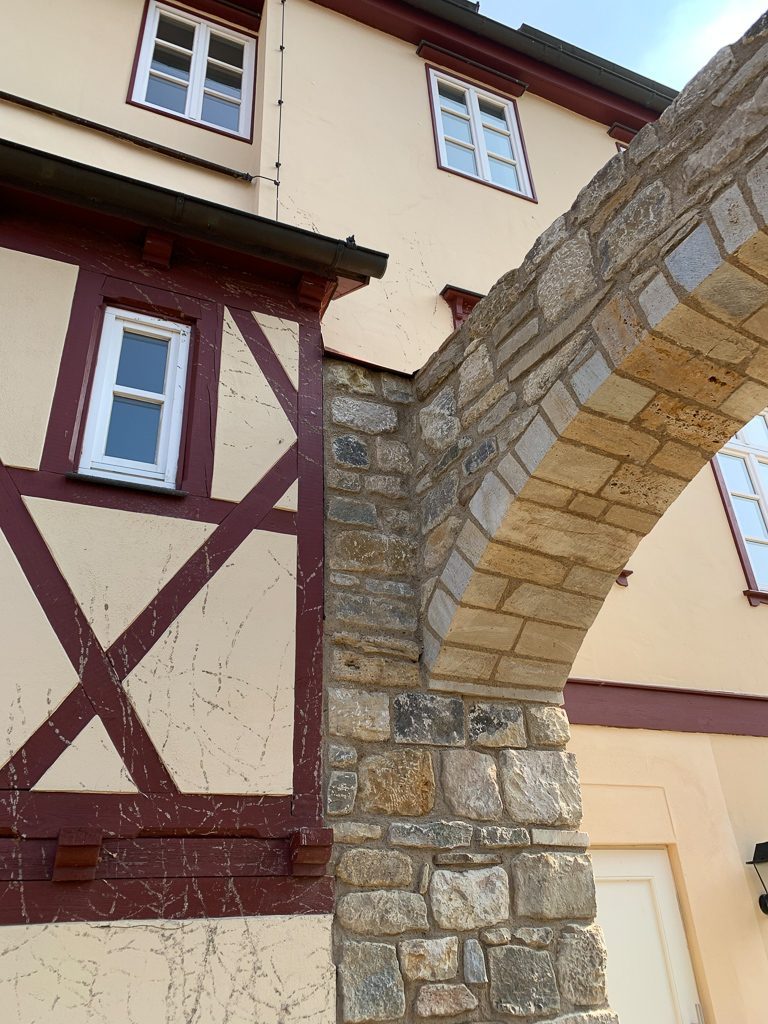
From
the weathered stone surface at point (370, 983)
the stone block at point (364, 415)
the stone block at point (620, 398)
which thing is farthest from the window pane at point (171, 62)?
the weathered stone surface at point (370, 983)

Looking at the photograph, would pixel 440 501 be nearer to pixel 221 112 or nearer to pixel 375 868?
pixel 375 868

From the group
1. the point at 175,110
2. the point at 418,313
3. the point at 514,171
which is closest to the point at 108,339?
the point at 418,313

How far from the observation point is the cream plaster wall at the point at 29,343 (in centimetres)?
294

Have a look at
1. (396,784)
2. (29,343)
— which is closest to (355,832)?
(396,784)

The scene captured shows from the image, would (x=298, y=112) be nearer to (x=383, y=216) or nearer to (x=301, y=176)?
(x=301, y=176)

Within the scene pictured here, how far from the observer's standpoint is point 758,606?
16.7ft

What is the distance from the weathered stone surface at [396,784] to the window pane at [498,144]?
15.6ft

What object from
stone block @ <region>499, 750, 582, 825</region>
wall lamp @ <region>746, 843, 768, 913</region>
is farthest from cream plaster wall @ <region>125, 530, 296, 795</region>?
wall lamp @ <region>746, 843, 768, 913</region>

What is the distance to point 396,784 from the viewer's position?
2.92 m

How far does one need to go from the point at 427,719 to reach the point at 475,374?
1458mm

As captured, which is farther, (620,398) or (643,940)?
(643,940)

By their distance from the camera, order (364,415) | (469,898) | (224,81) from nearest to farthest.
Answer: (469,898)
(364,415)
(224,81)

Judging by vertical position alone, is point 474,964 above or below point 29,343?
below

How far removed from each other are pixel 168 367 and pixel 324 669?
1.48 metres
